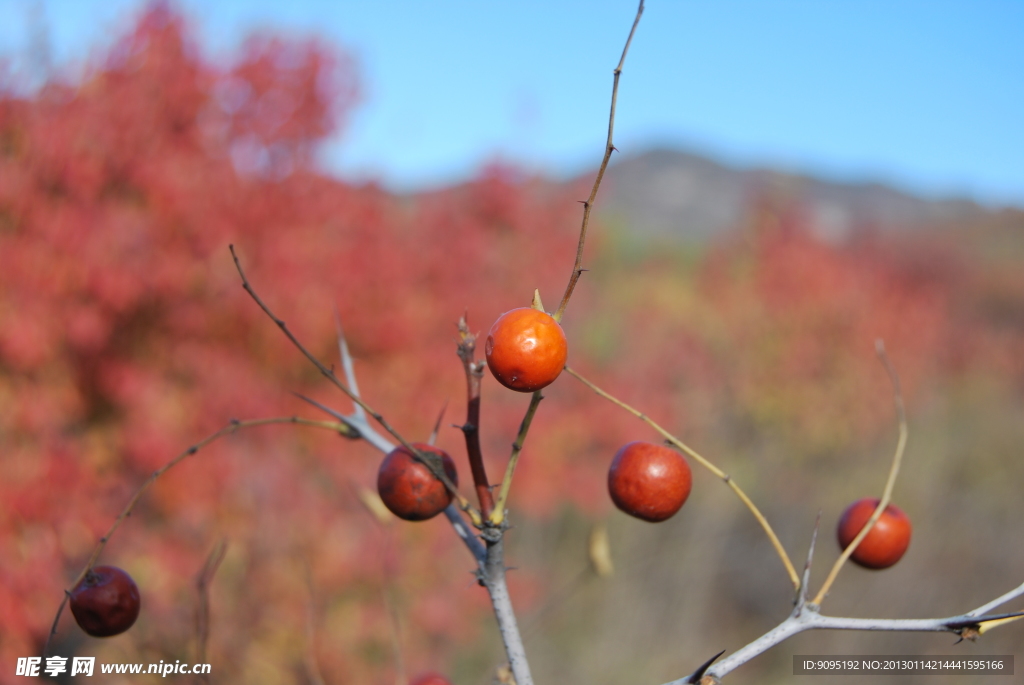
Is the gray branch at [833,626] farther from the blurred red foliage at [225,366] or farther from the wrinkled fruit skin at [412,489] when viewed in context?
the blurred red foliage at [225,366]

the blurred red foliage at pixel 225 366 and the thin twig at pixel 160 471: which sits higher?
the blurred red foliage at pixel 225 366

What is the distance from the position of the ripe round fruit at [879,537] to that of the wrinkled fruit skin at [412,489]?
1.47 ft

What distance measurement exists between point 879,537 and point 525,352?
49 centimetres

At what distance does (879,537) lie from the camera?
0.76 m

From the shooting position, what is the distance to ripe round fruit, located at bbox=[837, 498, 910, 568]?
2.49 ft

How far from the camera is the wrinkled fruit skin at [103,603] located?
0.68 m

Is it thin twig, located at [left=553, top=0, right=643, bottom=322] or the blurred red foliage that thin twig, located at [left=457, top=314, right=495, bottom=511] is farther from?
the blurred red foliage

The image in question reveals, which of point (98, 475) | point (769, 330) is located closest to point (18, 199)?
point (98, 475)

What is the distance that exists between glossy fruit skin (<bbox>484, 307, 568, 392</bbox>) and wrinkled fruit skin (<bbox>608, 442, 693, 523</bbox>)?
207 mm

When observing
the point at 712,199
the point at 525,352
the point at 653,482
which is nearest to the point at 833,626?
the point at 653,482

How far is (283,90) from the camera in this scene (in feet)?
13.9

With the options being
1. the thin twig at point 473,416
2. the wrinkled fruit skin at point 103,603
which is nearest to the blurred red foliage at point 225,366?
the wrinkled fruit skin at point 103,603

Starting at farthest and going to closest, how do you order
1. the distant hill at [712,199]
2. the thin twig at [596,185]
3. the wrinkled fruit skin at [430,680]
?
the distant hill at [712,199], the wrinkled fruit skin at [430,680], the thin twig at [596,185]

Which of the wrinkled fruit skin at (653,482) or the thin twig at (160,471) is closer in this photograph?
the thin twig at (160,471)
